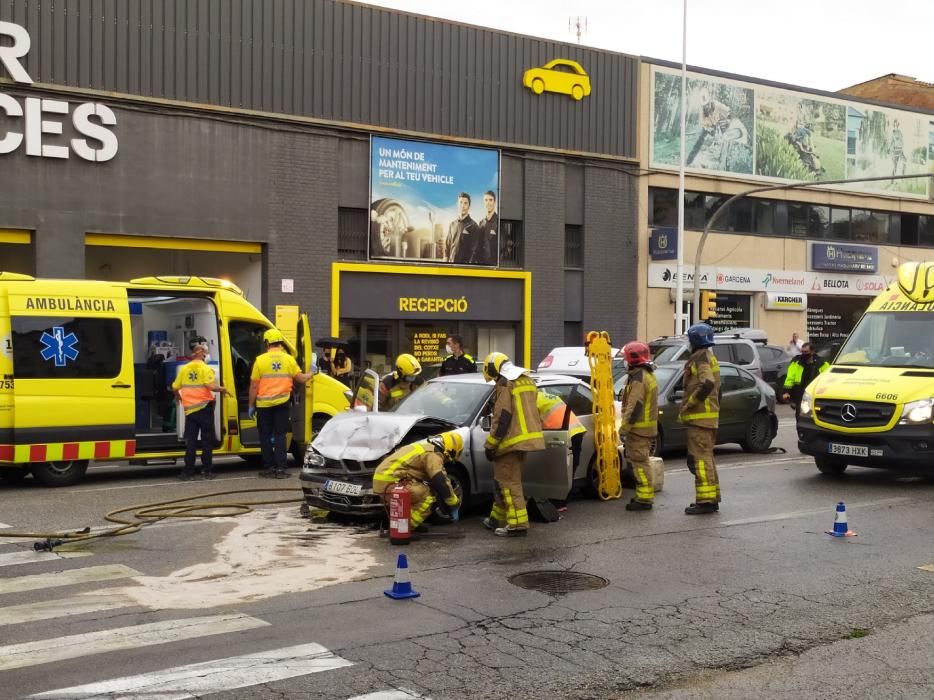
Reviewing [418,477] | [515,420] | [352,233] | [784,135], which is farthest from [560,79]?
[418,477]

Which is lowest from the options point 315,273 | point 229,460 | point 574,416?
point 229,460

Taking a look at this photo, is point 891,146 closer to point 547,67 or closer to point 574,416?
point 547,67

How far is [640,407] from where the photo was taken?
1122 centimetres

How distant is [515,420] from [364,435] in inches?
61.6

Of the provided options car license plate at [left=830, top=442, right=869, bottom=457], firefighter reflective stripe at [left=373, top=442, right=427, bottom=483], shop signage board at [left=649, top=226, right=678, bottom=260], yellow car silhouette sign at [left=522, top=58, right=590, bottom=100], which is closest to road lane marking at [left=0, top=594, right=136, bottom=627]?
firefighter reflective stripe at [left=373, top=442, right=427, bottom=483]

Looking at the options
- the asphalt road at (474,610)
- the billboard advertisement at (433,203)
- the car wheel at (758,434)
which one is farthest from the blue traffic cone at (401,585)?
the billboard advertisement at (433,203)

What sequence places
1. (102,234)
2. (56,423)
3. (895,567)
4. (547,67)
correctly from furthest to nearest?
(547,67), (102,234), (56,423), (895,567)

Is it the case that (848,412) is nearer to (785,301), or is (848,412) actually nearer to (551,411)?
(551,411)

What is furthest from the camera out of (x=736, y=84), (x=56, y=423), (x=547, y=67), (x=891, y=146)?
(x=891, y=146)

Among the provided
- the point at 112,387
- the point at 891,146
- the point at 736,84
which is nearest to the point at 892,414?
the point at 112,387

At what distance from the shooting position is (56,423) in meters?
12.8

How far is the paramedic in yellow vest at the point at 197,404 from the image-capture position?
44.5ft

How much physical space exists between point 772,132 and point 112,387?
27.0m

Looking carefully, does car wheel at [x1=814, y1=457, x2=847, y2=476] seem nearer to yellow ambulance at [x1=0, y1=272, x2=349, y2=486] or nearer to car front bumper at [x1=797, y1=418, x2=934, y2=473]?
car front bumper at [x1=797, y1=418, x2=934, y2=473]
